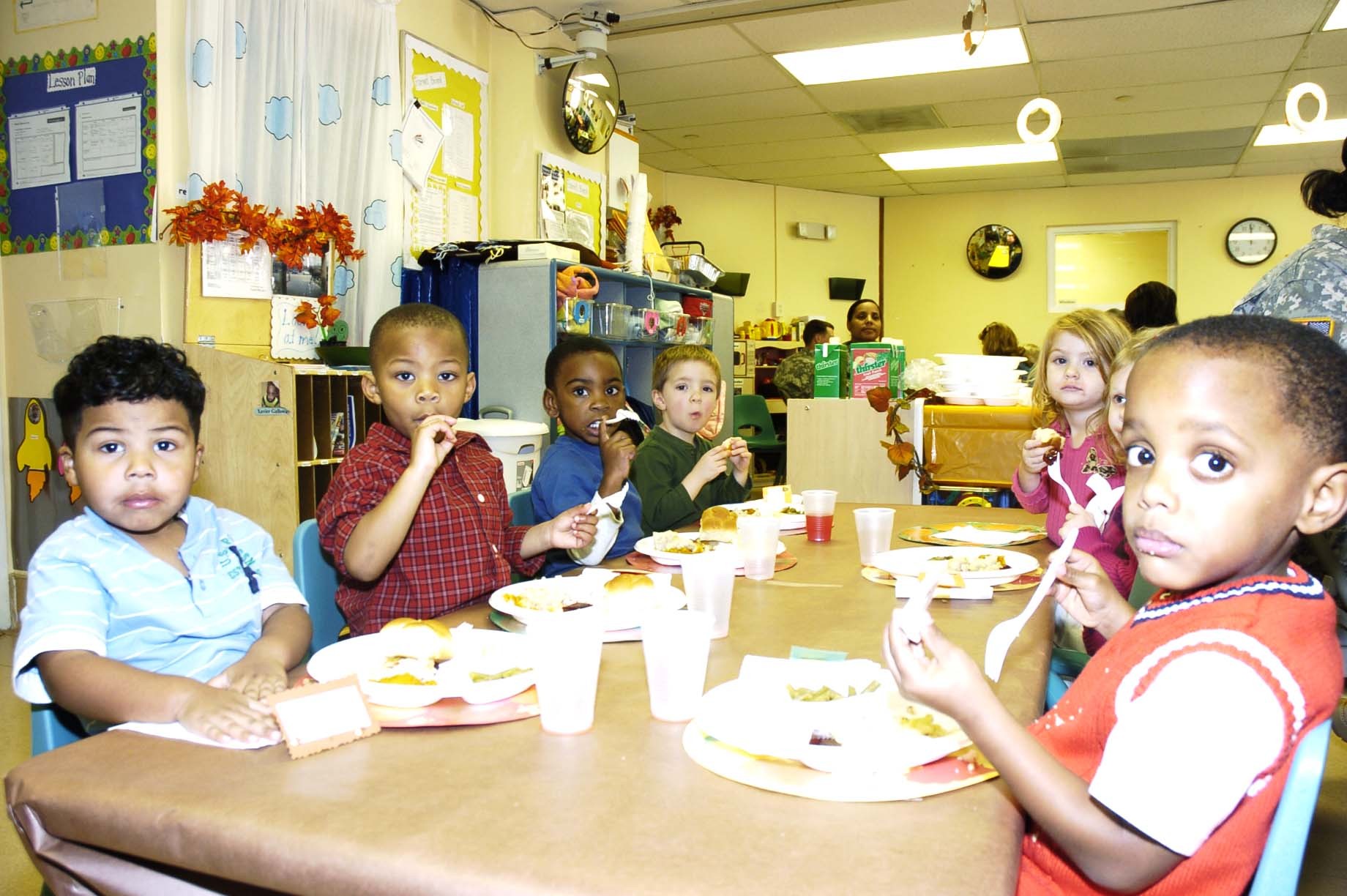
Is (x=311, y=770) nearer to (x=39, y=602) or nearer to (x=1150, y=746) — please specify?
(x=39, y=602)

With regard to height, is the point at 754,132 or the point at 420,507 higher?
the point at 754,132

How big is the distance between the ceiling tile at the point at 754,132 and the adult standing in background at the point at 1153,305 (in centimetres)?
289

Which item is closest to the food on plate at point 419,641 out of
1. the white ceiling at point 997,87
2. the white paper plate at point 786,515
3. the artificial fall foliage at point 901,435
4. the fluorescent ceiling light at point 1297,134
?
the white paper plate at point 786,515

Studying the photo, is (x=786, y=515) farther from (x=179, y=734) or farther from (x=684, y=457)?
(x=179, y=734)

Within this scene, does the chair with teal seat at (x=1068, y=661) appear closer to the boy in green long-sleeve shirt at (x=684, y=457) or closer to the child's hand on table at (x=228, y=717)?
the boy in green long-sleeve shirt at (x=684, y=457)

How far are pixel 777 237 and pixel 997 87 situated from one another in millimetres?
3266

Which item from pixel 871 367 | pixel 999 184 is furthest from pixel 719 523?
pixel 999 184

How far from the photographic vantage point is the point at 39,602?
125 cm

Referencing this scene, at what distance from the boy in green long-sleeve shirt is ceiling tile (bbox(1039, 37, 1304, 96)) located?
4.02m

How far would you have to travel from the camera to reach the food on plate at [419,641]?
3.82 ft

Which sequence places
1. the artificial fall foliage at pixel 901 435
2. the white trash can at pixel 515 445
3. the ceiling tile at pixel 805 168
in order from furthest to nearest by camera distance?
1. the ceiling tile at pixel 805 168
2. the white trash can at pixel 515 445
3. the artificial fall foliage at pixel 901 435

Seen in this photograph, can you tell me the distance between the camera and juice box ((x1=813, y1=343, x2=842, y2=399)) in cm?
420

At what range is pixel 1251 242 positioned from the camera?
9.09 meters

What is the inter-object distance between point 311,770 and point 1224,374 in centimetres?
90
